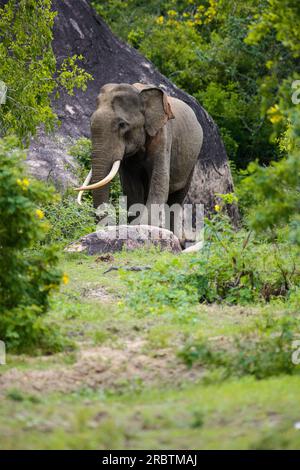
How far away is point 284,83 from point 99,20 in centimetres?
1659

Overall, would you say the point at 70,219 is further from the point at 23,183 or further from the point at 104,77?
the point at 23,183

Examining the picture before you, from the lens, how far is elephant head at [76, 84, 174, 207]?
15570 millimetres

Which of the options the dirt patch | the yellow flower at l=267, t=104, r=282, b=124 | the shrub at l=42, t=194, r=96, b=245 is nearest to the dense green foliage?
the shrub at l=42, t=194, r=96, b=245

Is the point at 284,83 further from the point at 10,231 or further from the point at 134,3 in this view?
the point at 134,3

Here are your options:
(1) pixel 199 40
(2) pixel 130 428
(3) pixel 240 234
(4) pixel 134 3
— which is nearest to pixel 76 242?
(3) pixel 240 234

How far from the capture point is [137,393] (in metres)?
7.13

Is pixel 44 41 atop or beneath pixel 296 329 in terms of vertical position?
atop

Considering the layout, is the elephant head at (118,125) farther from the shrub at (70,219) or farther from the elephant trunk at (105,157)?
the shrub at (70,219)

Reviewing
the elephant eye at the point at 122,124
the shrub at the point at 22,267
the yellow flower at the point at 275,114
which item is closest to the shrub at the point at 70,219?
the elephant eye at the point at 122,124

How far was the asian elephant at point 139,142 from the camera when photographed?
15594mm

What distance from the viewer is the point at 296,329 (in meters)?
8.83

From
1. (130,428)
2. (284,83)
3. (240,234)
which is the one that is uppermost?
(284,83)

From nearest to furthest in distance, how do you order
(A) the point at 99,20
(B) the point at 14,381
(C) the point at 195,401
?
(C) the point at 195,401, (B) the point at 14,381, (A) the point at 99,20

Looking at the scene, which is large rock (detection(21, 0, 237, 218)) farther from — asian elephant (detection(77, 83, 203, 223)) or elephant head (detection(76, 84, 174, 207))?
elephant head (detection(76, 84, 174, 207))
